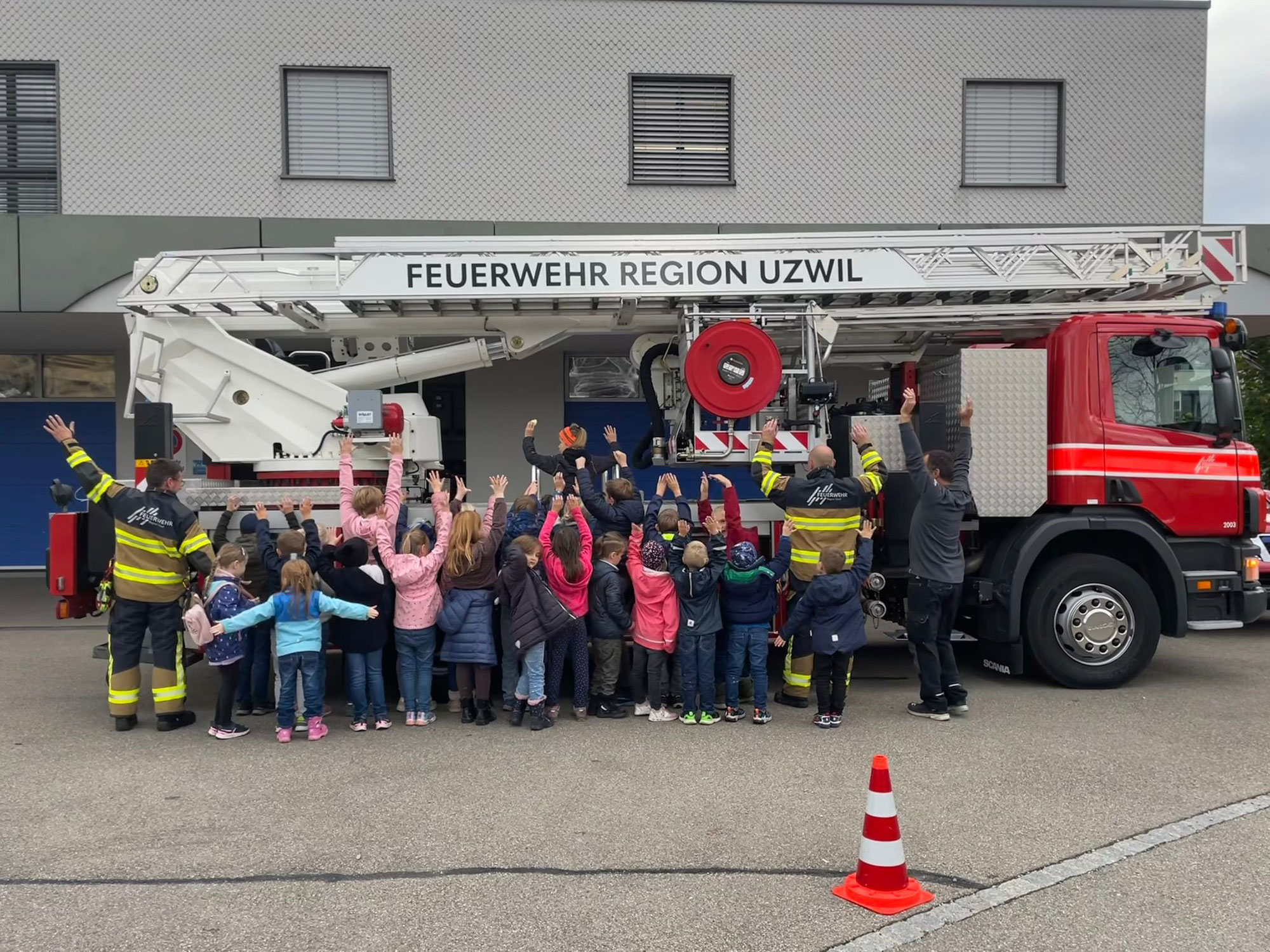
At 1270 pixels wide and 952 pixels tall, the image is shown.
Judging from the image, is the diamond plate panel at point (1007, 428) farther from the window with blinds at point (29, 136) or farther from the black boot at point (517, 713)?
the window with blinds at point (29, 136)

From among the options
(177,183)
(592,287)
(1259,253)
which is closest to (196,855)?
(592,287)

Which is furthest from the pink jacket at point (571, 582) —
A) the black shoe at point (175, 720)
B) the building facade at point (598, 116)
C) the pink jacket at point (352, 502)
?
the building facade at point (598, 116)

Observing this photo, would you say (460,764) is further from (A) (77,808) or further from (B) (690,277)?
(B) (690,277)

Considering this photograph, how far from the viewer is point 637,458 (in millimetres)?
8242

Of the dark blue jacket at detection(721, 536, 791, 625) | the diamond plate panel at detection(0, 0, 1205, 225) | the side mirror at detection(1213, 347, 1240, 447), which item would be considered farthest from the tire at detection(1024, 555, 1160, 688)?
the diamond plate panel at detection(0, 0, 1205, 225)

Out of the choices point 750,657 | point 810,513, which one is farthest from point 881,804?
point 810,513

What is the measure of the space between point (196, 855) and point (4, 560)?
12520 millimetres

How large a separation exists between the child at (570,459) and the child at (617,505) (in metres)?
0.16

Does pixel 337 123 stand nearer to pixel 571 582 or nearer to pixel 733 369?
pixel 733 369

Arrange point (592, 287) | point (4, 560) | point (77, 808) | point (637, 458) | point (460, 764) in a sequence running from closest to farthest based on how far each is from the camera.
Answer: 1. point (77, 808)
2. point (460, 764)
3. point (592, 287)
4. point (637, 458)
5. point (4, 560)

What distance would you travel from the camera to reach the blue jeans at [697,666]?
6.47 metres

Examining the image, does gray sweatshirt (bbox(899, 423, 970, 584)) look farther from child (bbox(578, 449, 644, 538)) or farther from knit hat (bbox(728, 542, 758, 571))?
child (bbox(578, 449, 644, 538))

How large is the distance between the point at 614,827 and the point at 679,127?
425 inches

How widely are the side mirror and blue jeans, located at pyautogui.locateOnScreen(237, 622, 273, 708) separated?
686 cm
